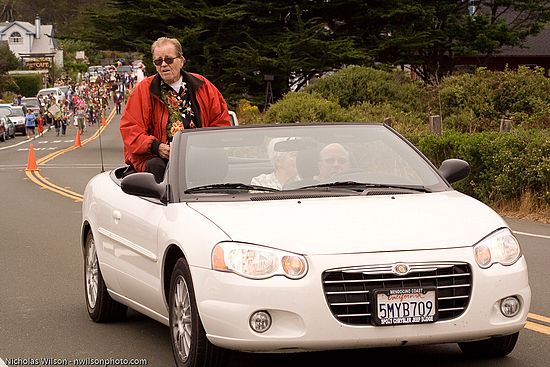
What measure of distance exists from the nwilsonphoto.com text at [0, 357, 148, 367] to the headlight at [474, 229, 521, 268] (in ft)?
7.24

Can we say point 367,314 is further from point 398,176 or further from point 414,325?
point 398,176

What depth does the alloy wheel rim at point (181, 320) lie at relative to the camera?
23.1ft

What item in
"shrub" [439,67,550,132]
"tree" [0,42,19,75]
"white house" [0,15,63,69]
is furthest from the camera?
"white house" [0,15,63,69]

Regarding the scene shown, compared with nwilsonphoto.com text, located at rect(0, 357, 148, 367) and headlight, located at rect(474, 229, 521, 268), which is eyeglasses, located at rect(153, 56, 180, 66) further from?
headlight, located at rect(474, 229, 521, 268)

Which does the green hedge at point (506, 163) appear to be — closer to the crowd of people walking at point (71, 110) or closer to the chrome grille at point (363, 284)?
the chrome grille at point (363, 284)

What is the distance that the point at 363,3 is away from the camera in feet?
157

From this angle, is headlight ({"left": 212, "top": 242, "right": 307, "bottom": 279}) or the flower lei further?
the flower lei

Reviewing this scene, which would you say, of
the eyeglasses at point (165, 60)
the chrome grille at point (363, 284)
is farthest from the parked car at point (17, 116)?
the chrome grille at point (363, 284)

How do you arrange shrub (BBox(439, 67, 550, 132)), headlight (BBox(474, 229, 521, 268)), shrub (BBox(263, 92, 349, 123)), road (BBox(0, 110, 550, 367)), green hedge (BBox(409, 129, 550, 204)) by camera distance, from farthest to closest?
1. shrub (BBox(263, 92, 349, 123))
2. shrub (BBox(439, 67, 550, 132))
3. green hedge (BBox(409, 129, 550, 204))
4. road (BBox(0, 110, 550, 367))
5. headlight (BBox(474, 229, 521, 268))

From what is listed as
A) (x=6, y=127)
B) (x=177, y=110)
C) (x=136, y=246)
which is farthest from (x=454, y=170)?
(x=6, y=127)

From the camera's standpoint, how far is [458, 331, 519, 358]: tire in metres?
7.27

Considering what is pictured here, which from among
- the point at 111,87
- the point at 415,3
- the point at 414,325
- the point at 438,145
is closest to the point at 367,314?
the point at 414,325

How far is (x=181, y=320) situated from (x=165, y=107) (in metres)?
2.98

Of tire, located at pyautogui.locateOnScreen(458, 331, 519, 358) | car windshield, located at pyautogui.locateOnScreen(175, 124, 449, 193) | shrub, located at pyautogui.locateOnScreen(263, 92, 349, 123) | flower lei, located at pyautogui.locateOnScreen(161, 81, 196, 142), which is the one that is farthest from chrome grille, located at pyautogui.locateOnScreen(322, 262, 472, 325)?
shrub, located at pyautogui.locateOnScreen(263, 92, 349, 123)
